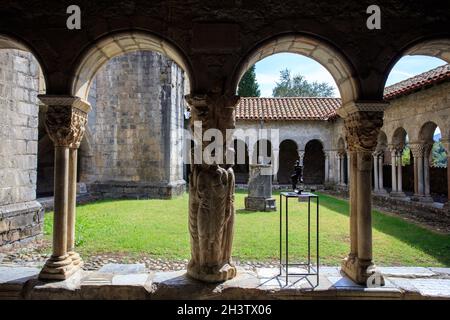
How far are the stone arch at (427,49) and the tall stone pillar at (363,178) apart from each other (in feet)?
1.58

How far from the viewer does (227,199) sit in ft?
11.7

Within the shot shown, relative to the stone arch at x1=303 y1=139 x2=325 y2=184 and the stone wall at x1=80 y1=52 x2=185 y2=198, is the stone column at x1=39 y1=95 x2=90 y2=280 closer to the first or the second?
the stone wall at x1=80 y1=52 x2=185 y2=198

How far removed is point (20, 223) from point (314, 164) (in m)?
19.1

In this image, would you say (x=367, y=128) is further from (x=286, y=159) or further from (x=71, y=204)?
(x=286, y=159)

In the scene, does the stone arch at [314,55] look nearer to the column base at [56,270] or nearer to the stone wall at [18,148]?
the column base at [56,270]

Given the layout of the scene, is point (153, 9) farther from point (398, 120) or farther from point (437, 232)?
point (398, 120)

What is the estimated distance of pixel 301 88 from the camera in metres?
36.9

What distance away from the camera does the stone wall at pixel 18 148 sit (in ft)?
19.3

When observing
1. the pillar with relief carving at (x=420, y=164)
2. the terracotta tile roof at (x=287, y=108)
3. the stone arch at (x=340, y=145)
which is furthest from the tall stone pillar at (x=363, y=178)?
the stone arch at (x=340, y=145)

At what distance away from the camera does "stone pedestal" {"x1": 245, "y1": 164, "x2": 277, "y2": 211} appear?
1054 centimetres

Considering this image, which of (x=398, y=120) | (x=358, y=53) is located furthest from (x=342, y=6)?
(x=398, y=120)

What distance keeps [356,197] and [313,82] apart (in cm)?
3603

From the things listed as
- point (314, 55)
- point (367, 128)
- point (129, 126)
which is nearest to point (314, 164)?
point (129, 126)

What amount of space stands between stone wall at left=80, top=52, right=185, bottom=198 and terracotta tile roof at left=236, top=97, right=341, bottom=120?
19.1 feet
